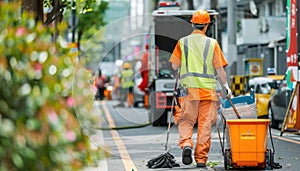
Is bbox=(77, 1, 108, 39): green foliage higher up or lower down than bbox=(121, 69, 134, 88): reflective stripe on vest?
higher up

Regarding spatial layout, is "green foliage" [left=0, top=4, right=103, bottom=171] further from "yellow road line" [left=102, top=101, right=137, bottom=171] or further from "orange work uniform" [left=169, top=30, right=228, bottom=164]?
"yellow road line" [left=102, top=101, right=137, bottom=171]

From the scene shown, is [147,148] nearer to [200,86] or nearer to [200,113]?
[200,113]

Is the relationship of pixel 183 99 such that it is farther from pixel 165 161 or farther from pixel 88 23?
pixel 88 23

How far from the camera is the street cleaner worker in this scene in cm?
1139

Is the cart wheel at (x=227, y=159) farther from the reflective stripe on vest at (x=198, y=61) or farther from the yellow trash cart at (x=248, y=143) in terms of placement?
the reflective stripe on vest at (x=198, y=61)

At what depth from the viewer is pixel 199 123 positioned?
37.6 feet

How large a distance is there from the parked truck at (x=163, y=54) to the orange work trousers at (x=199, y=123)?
10.6 meters

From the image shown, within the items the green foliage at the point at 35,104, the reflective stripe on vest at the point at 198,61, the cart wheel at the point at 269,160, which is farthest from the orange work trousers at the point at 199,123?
the green foliage at the point at 35,104

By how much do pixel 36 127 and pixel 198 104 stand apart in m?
7.04

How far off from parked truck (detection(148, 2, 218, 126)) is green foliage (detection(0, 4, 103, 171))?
672 inches

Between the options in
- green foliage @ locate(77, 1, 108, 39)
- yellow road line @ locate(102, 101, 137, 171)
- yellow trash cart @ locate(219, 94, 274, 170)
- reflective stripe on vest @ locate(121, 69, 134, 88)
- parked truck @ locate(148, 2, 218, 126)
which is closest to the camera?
yellow trash cart @ locate(219, 94, 274, 170)

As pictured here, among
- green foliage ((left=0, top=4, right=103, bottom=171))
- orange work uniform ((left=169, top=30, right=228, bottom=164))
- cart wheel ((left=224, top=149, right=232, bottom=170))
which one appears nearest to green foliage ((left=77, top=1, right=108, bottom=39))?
orange work uniform ((left=169, top=30, right=228, bottom=164))

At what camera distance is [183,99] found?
11664 mm

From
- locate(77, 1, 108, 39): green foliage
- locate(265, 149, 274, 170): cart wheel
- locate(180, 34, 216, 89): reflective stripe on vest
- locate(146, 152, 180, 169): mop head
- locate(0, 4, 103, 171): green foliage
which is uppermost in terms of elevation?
locate(0, 4, 103, 171): green foliage
